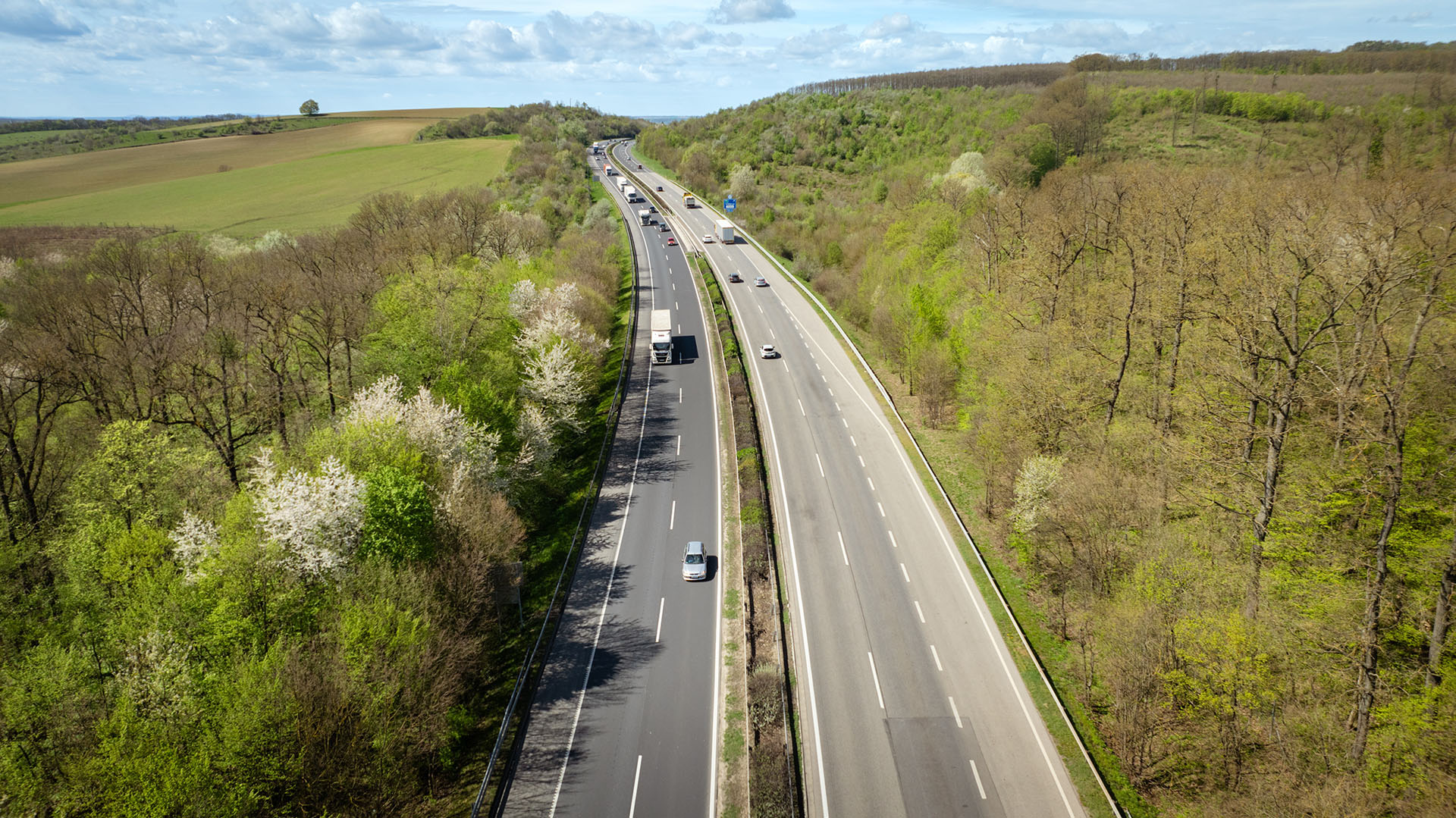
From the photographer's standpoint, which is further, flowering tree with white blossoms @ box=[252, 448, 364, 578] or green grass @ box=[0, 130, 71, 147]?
green grass @ box=[0, 130, 71, 147]

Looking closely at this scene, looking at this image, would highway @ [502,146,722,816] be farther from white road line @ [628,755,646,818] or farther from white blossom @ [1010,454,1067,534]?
white blossom @ [1010,454,1067,534]

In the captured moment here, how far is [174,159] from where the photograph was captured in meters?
134

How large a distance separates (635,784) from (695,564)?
12054mm

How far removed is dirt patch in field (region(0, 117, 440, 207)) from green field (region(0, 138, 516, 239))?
4.28 meters

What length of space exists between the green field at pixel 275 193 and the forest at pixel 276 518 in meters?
42.2

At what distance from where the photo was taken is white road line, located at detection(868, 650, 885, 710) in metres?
26.6

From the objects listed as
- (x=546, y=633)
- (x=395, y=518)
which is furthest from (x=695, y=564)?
(x=395, y=518)

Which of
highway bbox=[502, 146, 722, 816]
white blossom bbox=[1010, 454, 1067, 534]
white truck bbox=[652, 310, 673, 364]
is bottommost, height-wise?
highway bbox=[502, 146, 722, 816]

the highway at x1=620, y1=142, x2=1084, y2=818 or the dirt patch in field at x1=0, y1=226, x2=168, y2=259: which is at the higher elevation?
the dirt patch in field at x1=0, y1=226, x2=168, y2=259

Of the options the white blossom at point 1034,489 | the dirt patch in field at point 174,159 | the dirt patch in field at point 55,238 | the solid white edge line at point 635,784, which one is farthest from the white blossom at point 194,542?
the dirt patch in field at point 174,159

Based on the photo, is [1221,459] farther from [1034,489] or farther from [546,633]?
[546,633]

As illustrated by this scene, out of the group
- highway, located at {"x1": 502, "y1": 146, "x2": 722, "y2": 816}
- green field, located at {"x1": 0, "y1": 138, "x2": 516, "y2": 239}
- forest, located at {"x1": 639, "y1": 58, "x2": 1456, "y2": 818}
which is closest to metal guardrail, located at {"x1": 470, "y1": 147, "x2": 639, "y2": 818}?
highway, located at {"x1": 502, "y1": 146, "x2": 722, "y2": 816}

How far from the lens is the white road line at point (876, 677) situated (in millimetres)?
26569

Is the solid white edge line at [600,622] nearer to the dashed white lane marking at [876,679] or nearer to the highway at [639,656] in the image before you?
the highway at [639,656]
